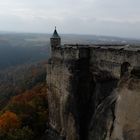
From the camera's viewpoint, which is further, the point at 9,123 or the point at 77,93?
the point at 9,123

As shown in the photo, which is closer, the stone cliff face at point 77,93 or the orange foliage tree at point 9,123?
the stone cliff face at point 77,93

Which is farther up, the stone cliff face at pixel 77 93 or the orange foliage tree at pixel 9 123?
the stone cliff face at pixel 77 93

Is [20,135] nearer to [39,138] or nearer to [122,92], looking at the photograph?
[39,138]

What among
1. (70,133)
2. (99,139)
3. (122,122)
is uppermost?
(122,122)

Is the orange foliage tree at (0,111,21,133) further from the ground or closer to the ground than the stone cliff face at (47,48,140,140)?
closer to the ground

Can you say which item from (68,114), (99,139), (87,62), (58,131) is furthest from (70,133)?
(99,139)

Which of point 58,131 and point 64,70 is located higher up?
point 64,70

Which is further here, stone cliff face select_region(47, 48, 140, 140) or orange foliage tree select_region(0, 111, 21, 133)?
orange foliage tree select_region(0, 111, 21, 133)

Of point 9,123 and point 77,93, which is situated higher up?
point 77,93
